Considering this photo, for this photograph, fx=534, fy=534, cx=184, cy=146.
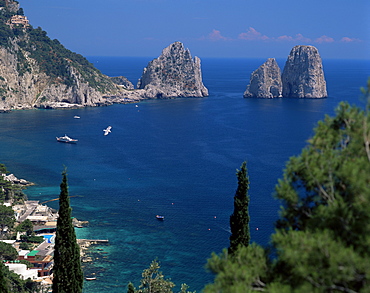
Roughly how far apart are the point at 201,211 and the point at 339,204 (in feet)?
120

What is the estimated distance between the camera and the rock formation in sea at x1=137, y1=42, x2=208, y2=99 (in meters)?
135

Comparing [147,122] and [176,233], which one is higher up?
[147,122]

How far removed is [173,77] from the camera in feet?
451

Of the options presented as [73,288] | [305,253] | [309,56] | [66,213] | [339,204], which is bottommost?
[73,288]

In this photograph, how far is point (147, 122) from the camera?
94.5 m

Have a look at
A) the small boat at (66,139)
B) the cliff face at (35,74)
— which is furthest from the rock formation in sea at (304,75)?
the small boat at (66,139)

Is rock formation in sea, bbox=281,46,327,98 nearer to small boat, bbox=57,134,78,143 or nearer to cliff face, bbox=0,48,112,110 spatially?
cliff face, bbox=0,48,112,110

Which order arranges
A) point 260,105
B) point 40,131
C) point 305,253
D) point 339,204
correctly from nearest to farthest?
point 305,253
point 339,204
point 40,131
point 260,105

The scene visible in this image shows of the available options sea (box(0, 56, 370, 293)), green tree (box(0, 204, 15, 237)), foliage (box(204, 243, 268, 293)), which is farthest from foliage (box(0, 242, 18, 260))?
foliage (box(204, 243, 268, 293))

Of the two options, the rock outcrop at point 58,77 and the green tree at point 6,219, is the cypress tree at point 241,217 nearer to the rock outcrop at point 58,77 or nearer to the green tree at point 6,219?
the green tree at point 6,219

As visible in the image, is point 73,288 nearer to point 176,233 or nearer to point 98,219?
point 176,233

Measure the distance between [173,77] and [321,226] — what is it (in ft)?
427

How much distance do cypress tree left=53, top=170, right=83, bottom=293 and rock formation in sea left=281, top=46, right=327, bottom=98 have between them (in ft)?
385

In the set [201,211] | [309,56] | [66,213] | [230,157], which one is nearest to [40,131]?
[230,157]
